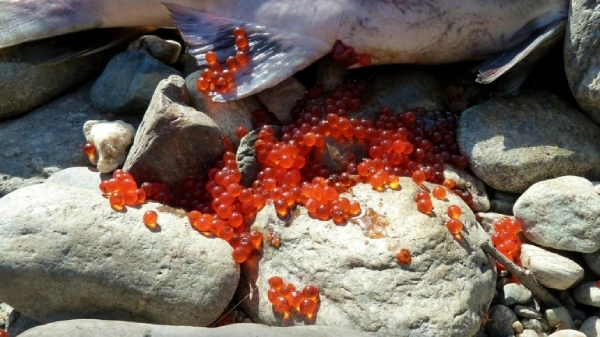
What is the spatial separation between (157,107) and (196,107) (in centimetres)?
36

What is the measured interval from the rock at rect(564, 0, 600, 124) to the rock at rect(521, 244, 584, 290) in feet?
3.01

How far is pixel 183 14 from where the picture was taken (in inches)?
145

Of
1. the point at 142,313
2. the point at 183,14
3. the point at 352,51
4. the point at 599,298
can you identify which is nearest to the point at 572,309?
the point at 599,298

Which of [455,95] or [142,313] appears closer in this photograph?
[142,313]

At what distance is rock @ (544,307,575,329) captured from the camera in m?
2.88

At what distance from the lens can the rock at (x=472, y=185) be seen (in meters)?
3.27

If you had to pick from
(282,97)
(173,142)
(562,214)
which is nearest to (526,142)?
(562,214)

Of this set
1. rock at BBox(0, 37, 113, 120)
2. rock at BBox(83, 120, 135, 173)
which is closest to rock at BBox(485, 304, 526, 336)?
rock at BBox(83, 120, 135, 173)

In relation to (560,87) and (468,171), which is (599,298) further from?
(560,87)

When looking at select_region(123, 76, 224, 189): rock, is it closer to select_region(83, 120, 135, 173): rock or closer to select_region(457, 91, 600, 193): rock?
select_region(83, 120, 135, 173): rock

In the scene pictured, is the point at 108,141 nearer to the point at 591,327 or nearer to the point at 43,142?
the point at 43,142

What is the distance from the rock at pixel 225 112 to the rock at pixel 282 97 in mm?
140

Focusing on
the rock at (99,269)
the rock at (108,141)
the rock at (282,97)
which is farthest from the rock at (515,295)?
the rock at (108,141)

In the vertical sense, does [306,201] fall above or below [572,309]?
above
